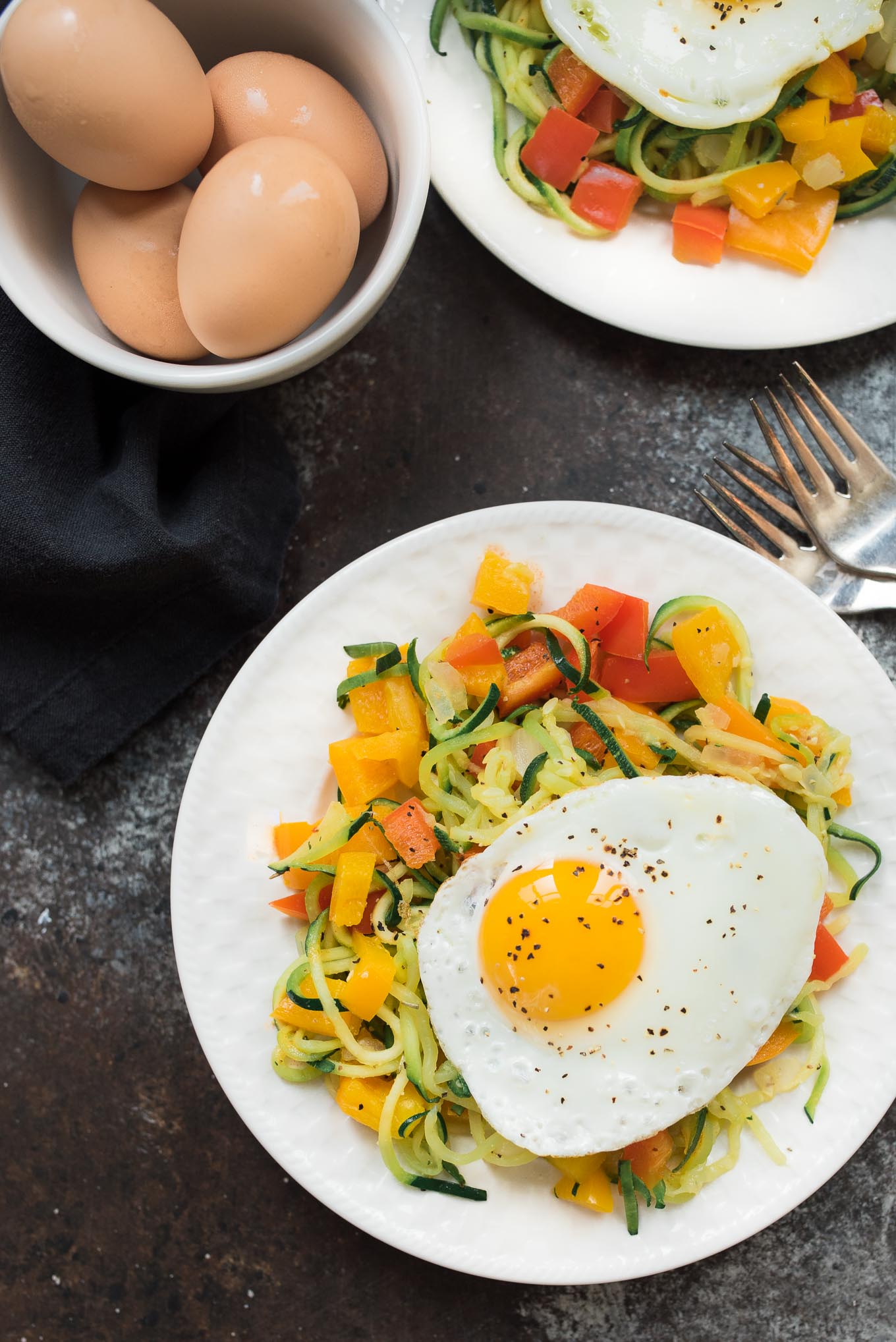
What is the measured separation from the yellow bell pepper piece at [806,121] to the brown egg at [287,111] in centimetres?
90

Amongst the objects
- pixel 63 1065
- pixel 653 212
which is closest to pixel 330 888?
pixel 63 1065

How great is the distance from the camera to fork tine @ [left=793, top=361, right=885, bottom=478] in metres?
2.19

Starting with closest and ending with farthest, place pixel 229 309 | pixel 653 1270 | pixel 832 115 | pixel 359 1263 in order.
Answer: pixel 229 309 → pixel 653 1270 → pixel 832 115 → pixel 359 1263

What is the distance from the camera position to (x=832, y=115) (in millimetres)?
2076

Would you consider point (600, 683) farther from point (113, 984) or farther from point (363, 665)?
point (113, 984)

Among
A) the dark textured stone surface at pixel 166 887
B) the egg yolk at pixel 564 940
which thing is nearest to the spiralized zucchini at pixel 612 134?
the dark textured stone surface at pixel 166 887

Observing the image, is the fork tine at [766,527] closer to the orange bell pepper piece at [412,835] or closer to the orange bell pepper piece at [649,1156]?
the orange bell pepper piece at [412,835]

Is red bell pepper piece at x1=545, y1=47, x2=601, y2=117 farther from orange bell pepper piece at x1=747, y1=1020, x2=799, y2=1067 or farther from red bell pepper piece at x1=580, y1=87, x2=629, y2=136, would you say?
orange bell pepper piece at x1=747, y1=1020, x2=799, y2=1067

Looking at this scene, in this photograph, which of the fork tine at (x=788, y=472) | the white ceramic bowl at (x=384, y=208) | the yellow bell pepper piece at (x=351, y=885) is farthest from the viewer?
the fork tine at (x=788, y=472)

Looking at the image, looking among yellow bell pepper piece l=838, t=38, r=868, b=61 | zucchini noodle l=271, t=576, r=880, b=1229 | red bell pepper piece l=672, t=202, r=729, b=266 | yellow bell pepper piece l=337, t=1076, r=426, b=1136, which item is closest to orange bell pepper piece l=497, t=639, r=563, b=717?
zucchini noodle l=271, t=576, r=880, b=1229

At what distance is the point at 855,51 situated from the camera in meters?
2.07

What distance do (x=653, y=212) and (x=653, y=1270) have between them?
2.14 meters

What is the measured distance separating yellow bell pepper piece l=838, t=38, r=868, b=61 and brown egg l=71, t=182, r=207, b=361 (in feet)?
4.49

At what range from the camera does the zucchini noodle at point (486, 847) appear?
1948 millimetres
